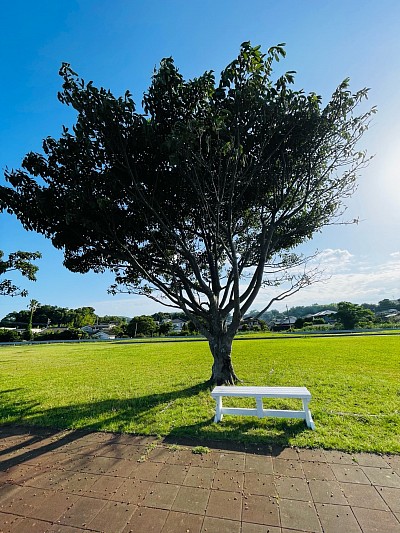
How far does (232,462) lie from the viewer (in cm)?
372

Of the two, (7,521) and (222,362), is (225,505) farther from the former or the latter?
(222,362)

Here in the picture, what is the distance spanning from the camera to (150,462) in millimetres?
3789

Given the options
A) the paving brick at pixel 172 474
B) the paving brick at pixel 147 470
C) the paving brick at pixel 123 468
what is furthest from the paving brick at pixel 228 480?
the paving brick at pixel 123 468

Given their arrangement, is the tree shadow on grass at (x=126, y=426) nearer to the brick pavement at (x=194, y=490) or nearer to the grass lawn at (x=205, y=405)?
the grass lawn at (x=205, y=405)

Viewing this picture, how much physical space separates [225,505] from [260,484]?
0.59 meters

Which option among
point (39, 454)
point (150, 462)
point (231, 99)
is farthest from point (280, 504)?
point (231, 99)

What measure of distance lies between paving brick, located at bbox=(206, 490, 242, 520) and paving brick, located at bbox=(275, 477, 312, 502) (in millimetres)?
511

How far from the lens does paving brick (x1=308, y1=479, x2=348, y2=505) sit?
2865mm

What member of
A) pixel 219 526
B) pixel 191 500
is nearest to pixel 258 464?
pixel 191 500

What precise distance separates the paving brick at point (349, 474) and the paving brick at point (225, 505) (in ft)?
4.43

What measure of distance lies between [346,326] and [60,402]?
5608 cm

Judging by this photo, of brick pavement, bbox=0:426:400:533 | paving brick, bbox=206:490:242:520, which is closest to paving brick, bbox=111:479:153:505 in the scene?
brick pavement, bbox=0:426:400:533

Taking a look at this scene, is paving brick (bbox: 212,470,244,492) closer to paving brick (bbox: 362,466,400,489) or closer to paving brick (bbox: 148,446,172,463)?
paving brick (bbox: 148,446,172,463)

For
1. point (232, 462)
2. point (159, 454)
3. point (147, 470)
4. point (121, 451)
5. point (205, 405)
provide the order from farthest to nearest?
point (205, 405) < point (121, 451) < point (159, 454) < point (232, 462) < point (147, 470)
